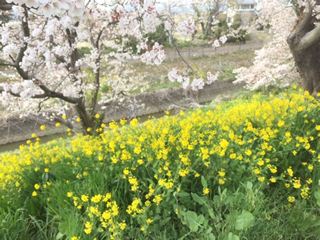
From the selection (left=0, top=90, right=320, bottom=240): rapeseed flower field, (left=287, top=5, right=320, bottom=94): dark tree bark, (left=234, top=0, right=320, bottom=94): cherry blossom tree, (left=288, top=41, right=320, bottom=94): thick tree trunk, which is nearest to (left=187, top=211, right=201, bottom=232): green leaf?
(left=0, top=90, right=320, bottom=240): rapeseed flower field

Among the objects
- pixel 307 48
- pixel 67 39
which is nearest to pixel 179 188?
pixel 67 39

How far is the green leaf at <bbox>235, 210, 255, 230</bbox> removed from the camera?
157 centimetres

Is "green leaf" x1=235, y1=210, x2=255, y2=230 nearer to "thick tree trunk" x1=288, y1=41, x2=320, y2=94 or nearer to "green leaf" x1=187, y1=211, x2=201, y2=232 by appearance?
"green leaf" x1=187, y1=211, x2=201, y2=232

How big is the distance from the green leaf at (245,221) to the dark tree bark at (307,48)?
14.1ft

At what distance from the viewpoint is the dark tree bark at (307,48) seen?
4734 mm

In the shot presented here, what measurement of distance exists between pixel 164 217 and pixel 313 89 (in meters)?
5.20

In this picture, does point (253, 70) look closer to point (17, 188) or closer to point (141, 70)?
point (141, 70)

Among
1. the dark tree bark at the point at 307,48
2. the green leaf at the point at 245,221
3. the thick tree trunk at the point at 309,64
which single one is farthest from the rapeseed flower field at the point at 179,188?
the thick tree trunk at the point at 309,64

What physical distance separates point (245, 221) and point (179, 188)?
1.60 ft

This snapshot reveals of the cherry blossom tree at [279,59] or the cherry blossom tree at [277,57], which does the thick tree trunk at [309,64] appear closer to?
the cherry blossom tree at [279,59]

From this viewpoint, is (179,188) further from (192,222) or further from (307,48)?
(307,48)

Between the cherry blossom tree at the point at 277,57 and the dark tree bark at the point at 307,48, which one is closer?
the dark tree bark at the point at 307,48

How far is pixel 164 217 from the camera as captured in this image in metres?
1.91

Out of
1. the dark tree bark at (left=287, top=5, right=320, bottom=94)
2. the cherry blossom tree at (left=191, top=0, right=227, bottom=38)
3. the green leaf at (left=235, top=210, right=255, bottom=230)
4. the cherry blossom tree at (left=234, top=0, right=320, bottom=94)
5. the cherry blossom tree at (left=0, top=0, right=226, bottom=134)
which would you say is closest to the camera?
the green leaf at (left=235, top=210, right=255, bottom=230)
